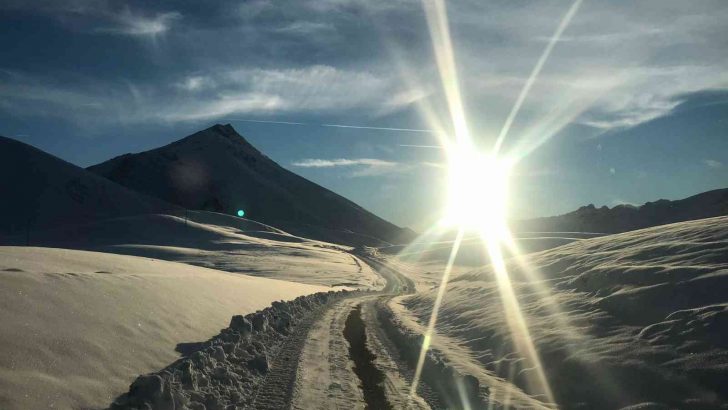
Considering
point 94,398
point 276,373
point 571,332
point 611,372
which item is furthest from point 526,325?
point 94,398

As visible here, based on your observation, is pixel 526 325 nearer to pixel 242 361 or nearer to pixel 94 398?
pixel 242 361

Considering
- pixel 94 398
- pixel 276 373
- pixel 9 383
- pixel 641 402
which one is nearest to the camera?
pixel 9 383

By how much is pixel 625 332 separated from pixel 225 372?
26.7 ft

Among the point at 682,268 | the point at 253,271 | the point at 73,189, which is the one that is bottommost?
the point at 253,271

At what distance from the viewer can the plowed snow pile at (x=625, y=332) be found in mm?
8805

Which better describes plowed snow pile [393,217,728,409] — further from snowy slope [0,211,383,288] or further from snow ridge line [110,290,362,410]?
snowy slope [0,211,383,288]

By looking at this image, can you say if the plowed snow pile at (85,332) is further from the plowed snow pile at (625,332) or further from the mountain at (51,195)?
the mountain at (51,195)

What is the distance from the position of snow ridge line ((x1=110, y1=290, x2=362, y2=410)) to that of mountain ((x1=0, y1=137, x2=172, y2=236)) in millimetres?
136143

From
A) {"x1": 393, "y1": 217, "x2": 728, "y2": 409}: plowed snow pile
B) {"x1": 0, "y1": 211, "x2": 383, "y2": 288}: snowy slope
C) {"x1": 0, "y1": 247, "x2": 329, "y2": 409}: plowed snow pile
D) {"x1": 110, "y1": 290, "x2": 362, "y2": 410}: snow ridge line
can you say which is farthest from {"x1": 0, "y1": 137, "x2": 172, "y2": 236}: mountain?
{"x1": 393, "y1": 217, "x2": 728, "y2": 409}: plowed snow pile

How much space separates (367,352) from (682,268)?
810cm

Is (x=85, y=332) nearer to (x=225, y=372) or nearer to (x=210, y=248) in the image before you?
(x=225, y=372)

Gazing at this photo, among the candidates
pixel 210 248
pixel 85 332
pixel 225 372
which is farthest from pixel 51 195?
pixel 225 372

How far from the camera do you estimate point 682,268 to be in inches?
529

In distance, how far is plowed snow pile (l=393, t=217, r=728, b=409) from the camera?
8805mm
